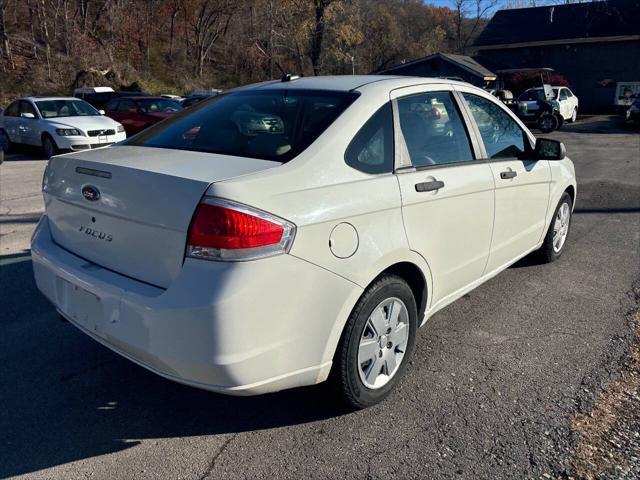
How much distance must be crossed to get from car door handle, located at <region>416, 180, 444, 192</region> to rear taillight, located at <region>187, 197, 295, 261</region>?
1112mm

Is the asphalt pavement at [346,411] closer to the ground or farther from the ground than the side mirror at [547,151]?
closer to the ground

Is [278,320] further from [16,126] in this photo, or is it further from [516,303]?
[16,126]

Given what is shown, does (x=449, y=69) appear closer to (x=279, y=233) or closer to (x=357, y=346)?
(x=357, y=346)

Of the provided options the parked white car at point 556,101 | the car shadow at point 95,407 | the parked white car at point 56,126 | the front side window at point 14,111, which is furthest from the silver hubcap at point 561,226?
the parked white car at point 556,101

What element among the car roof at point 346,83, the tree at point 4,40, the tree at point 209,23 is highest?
the tree at point 209,23

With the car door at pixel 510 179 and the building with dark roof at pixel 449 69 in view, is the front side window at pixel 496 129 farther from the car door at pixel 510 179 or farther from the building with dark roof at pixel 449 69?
the building with dark roof at pixel 449 69

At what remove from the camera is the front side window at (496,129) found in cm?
416

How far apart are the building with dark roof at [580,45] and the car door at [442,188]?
35.2m

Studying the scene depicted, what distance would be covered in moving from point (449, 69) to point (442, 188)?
105 ft

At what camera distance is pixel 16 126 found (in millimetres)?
15570

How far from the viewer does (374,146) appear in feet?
10.5

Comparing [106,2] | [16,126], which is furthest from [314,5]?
[16,126]

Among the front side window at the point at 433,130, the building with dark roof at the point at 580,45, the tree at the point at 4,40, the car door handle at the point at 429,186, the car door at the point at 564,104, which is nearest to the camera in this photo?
the car door handle at the point at 429,186

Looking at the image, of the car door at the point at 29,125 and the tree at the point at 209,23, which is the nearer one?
the car door at the point at 29,125
